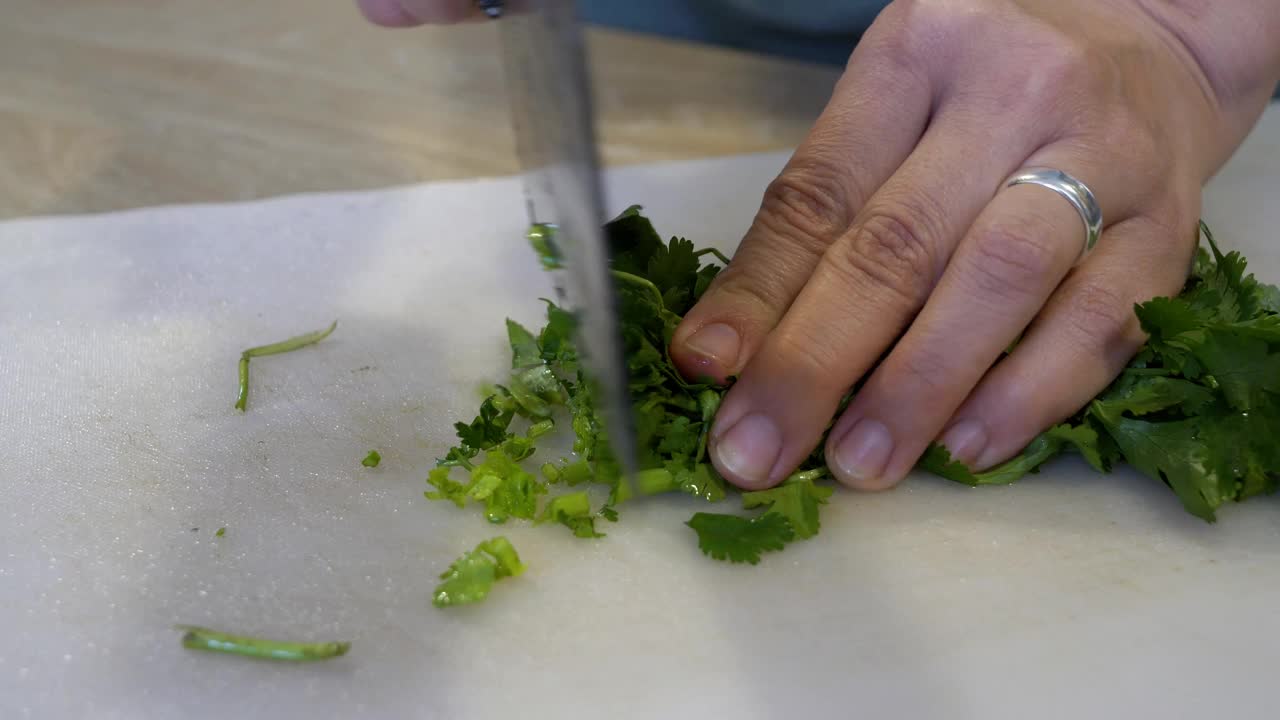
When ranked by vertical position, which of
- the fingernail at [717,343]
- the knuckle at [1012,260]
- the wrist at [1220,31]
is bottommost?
the fingernail at [717,343]

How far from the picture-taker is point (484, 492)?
5.66 feet

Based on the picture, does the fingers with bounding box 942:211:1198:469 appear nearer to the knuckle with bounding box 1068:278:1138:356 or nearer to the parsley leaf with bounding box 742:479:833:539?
the knuckle with bounding box 1068:278:1138:356

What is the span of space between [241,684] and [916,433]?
3.78 ft

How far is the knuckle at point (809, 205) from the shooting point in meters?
1.93

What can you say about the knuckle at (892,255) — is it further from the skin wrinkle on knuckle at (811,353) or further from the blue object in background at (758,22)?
the blue object in background at (758,22)

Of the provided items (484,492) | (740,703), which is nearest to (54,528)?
(484,492)

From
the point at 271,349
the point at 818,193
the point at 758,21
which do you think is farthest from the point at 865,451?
the point at 758,21

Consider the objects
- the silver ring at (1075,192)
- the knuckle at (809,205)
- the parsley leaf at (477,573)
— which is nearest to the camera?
the parsley leaf at (477,573)

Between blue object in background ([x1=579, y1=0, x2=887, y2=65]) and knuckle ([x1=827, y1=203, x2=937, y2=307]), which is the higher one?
knuckle ([x1=827, y1=203, x2=937, y2=307])

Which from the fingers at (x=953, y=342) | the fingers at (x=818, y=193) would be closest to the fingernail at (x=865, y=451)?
Result: the fingers at (x=953, y=342)

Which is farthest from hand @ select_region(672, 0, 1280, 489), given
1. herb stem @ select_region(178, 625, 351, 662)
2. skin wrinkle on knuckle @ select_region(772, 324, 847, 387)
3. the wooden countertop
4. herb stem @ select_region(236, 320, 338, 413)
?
the wooden countertop

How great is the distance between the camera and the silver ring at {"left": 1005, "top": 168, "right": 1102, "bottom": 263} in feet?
5.93

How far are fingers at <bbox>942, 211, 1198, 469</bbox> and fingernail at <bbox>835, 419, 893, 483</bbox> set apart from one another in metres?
0.13

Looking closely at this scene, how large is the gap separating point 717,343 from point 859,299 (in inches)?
10.3
